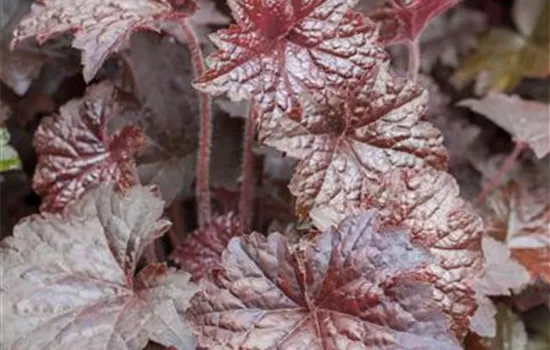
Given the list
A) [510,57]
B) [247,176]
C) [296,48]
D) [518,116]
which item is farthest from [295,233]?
[510,57]

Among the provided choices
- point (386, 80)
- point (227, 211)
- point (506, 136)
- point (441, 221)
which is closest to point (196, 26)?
point (227, 211)

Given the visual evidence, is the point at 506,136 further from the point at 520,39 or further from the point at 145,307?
the point at 145,307

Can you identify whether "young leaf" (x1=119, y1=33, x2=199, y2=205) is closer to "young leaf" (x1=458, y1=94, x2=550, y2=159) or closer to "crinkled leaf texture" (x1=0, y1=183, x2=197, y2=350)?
"crinkled leaf texture" (x1=0, y1=183, x2=197, y2=350)

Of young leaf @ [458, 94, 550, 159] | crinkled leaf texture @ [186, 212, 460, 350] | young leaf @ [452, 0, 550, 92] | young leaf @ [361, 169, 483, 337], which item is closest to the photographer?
crinkled leaf texture @ [186, 212, 460, 350]

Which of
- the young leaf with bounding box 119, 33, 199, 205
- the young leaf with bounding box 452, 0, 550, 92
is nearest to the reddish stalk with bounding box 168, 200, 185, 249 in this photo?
the young leaf with bounding box 119, 33, 199, 205

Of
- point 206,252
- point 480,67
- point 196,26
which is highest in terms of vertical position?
point 196,26

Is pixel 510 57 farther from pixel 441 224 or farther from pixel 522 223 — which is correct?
pixel 441 224

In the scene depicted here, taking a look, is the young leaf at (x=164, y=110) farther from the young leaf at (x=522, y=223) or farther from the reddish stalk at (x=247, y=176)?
the young leaf at (x=522, y=223)
